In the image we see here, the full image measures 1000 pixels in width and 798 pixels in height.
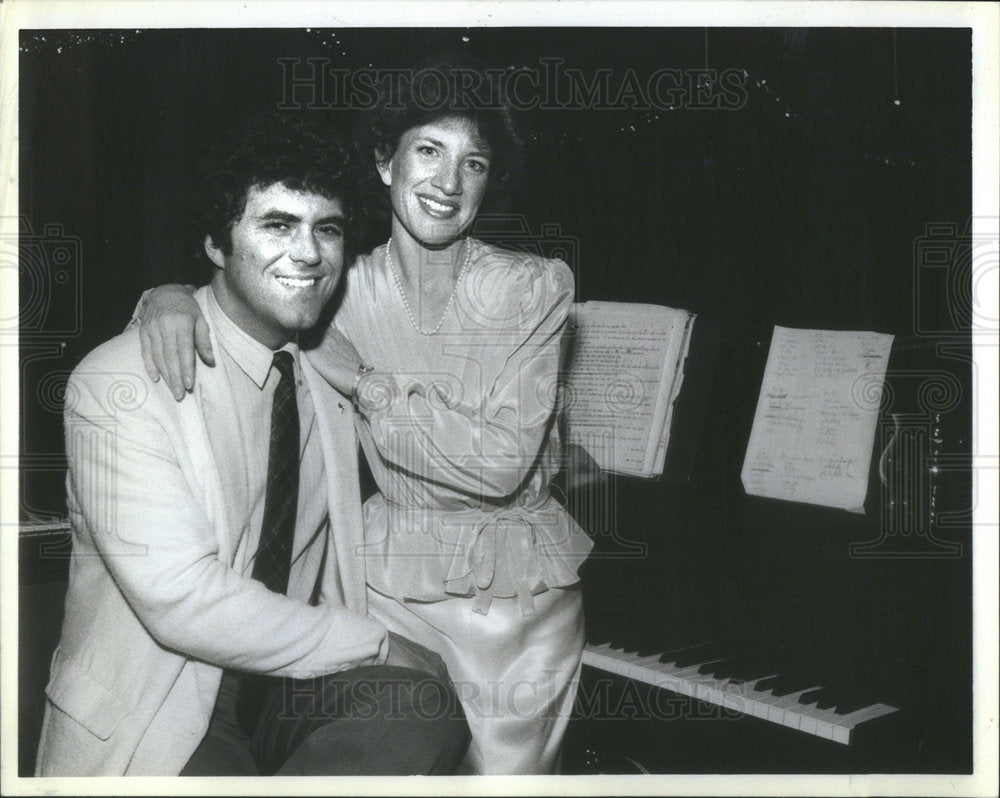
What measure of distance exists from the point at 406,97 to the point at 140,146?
65cm

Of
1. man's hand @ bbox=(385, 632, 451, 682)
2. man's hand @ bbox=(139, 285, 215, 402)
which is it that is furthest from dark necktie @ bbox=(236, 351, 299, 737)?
man's hand @ bbox=(385, 632, 451, 682)

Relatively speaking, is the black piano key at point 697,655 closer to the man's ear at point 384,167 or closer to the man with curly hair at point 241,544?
the man with curly hair at point 241,544

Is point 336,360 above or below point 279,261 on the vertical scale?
below

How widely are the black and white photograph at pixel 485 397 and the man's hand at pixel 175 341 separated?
1cm

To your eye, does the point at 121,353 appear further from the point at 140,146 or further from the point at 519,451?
the point at 519,451

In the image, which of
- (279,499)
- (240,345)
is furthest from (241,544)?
(240,345)

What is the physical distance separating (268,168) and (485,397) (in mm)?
724

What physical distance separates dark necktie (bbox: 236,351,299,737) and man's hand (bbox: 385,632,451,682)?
29 centimetres

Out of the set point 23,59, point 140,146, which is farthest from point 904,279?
point 23,59

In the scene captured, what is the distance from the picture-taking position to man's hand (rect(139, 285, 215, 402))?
2268 mm

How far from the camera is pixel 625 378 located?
240cm

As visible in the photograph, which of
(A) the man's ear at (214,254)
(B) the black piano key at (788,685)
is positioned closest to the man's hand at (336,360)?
(A) the man's ear at (214,254)

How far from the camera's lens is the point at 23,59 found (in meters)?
2.49

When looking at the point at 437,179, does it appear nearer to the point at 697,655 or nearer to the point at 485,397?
the point at 485,397
